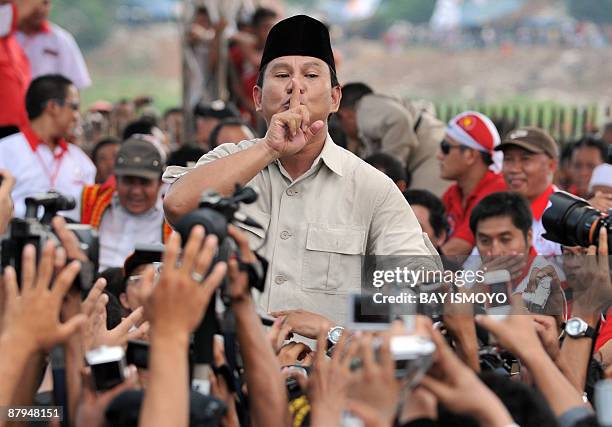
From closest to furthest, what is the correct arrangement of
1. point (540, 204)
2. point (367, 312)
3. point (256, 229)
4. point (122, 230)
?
point (367, 312)
point (256, 229)
point (540, 204)
point (122, 230)

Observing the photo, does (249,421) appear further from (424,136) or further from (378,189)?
(424,136)

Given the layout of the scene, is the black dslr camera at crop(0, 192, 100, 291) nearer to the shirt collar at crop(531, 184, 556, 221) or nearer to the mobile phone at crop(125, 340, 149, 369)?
the mobile phone at crop(125, 340, 149, 369)

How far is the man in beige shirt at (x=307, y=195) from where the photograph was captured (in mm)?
3826

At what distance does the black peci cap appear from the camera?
3994 mm

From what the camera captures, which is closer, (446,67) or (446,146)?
(446,146)

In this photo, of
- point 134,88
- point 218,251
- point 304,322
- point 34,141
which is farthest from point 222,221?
point 134,88

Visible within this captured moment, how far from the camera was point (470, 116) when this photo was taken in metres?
7.37

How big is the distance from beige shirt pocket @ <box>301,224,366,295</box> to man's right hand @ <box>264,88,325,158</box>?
0.30 metres

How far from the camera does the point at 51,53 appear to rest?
29.4ft

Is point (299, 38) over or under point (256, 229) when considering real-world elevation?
over

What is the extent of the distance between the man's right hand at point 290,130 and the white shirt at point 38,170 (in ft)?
11.1

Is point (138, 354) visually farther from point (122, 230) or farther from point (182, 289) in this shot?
point (122, 230)

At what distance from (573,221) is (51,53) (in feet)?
19.3

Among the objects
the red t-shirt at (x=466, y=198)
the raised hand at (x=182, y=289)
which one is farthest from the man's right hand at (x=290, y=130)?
the red t-shirt at (x=466, y=198)
